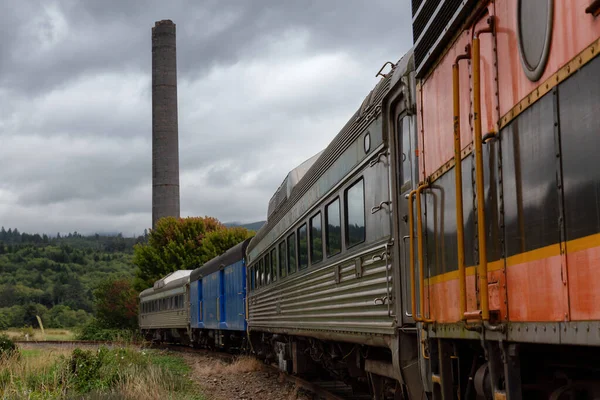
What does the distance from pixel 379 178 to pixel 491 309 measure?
325 cm

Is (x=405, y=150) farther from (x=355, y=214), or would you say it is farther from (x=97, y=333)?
(x=97, y=333)

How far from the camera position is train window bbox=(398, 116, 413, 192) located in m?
6.82

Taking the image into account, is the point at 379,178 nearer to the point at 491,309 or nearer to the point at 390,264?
the point at 390,264

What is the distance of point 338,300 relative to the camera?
9336mm

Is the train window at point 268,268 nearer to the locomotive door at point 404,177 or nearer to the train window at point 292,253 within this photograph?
the train window at point 292,253

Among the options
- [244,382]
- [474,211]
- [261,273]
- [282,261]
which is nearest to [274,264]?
[282,261]

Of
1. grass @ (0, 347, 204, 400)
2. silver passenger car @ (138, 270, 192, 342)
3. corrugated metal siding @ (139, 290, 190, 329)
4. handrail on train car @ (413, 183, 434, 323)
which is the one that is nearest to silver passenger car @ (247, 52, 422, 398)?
handrail on train car @ (413, 183, 434, 323)

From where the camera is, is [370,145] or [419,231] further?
[370,145]

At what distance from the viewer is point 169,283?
3691cm

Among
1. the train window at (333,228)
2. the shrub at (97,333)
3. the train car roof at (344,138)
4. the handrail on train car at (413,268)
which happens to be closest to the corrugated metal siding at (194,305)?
the shrub at (97,333)

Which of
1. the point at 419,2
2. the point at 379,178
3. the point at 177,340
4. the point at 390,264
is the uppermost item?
the point at 419,2

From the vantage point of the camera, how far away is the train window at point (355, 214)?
8.34 m

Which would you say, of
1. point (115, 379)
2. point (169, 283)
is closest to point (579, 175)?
point (115, 379)

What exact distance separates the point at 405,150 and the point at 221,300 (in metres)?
18.1
